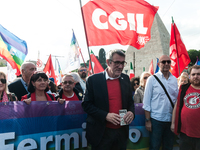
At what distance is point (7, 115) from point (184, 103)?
252 cm

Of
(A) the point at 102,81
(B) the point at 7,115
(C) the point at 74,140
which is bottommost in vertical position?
(C) the point at 74,140

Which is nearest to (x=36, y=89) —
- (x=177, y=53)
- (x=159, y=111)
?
(x=159, y=111)

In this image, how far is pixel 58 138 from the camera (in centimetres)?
262

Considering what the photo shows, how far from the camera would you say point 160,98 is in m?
2.97

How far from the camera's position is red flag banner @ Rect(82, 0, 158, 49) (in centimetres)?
420

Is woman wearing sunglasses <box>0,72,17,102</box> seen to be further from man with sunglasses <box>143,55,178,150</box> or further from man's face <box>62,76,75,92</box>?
man with sunglasses <box>143,55,178,150</box>

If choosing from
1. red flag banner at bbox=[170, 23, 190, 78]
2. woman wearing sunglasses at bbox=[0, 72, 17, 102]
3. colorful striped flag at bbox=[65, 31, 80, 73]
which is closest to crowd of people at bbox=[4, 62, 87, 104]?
woman wearing sunglasses at bbox=[0, 72, 17, 102]

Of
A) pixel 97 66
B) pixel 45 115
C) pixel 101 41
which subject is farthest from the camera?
pixel 97 66

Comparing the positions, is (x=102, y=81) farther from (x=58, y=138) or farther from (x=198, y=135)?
(x=198, y=135)

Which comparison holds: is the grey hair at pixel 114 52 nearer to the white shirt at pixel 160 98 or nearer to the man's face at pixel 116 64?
the man's face at pixel 116 64

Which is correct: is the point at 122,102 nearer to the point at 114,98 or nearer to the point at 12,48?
the point at 114,98

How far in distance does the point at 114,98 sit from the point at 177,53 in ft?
12.4

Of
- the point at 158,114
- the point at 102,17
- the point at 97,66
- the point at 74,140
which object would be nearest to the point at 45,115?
the point at 74,140

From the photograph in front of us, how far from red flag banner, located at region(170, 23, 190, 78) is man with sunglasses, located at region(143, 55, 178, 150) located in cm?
259
